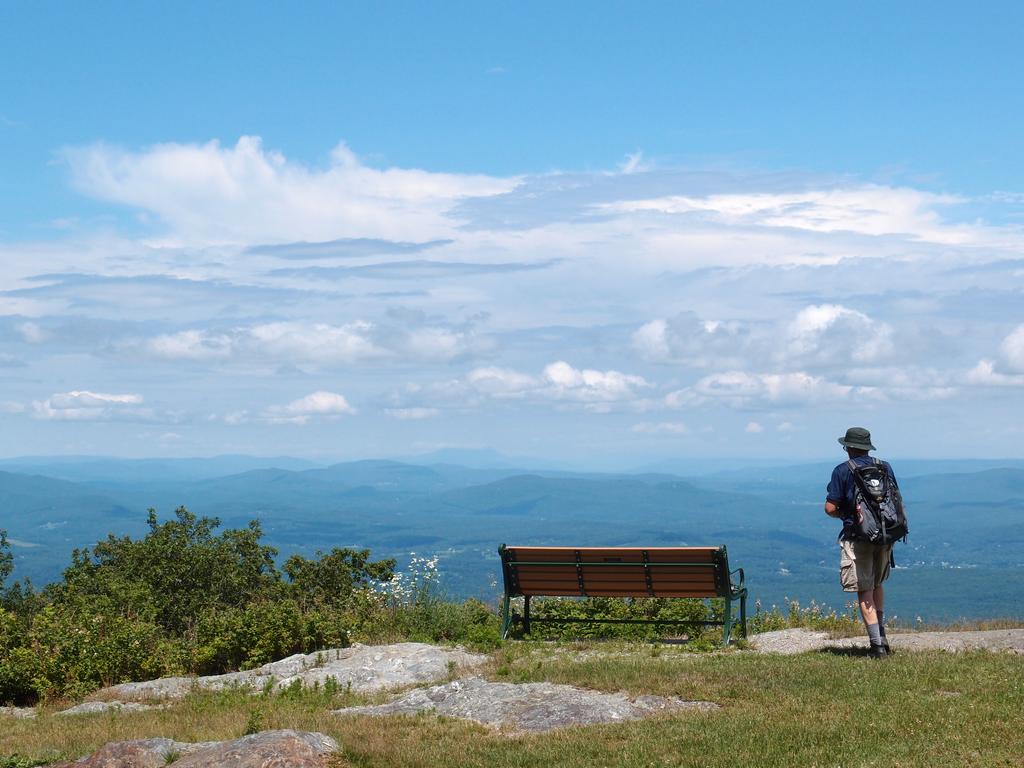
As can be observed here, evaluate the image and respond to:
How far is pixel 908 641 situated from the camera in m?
11.2

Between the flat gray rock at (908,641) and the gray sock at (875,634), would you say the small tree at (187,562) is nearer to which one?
the flat gray rock at (908,641)

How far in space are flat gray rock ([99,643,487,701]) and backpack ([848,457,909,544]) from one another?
12.7ft

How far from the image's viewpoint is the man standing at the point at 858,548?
9.85m

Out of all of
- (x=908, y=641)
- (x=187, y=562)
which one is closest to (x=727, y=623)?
(x=908, y=641)

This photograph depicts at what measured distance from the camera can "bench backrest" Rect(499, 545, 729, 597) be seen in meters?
12.2

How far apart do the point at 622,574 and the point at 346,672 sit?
3.61 meters

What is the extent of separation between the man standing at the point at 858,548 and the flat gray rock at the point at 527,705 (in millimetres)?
2452

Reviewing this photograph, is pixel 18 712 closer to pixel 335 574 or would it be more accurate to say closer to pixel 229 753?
pixel 229 753

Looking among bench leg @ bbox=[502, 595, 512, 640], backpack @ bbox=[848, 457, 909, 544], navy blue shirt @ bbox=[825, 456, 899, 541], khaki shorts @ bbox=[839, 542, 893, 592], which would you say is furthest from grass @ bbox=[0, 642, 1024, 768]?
bench leg @ bbox=[502, 595, 512, 640]

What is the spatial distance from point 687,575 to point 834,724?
5159mm

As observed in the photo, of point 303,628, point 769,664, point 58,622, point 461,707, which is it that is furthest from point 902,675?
point 58,622

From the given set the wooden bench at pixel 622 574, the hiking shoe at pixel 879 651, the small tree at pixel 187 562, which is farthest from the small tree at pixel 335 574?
the hiking shoe at pixel 879 651

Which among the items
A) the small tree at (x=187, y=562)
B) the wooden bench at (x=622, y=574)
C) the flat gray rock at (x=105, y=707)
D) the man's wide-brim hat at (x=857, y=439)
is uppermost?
the man's wide-brim hat at (x=857, y=439)

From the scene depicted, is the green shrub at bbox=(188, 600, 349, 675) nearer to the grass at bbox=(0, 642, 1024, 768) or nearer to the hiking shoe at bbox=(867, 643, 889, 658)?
the grass at bbox=(0, 642, 1024, 768)
